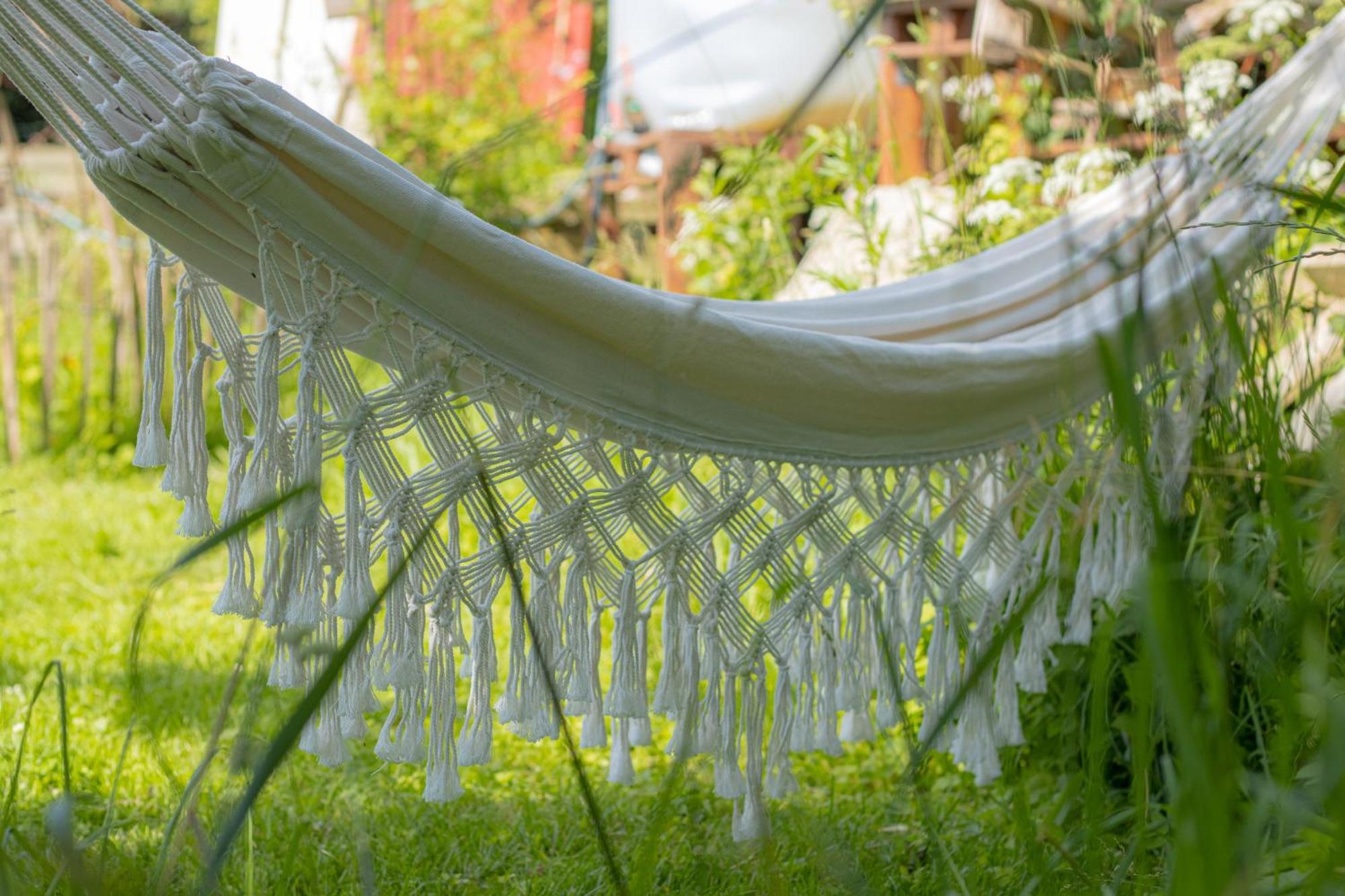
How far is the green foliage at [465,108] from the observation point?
523 centimetres

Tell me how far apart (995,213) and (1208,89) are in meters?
0.39

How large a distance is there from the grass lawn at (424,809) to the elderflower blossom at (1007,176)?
3.13ft

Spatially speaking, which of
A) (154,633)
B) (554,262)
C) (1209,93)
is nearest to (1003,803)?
(554,262)

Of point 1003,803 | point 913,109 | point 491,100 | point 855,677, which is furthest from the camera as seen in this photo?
point 491,100

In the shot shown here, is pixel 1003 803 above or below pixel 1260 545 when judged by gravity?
below

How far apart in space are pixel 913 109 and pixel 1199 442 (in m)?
2.25

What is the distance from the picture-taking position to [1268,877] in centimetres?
83

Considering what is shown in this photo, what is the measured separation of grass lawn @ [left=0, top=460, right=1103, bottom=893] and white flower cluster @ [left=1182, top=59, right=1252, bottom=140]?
93 centimetres

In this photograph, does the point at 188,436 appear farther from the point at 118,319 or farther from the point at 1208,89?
the point at 118,319

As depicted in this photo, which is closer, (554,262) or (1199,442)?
(554,262)

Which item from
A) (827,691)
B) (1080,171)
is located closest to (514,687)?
(827,691)

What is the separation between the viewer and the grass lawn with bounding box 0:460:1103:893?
4.33 feet

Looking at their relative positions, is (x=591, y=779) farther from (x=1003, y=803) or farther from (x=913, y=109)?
(x=913, y=109)

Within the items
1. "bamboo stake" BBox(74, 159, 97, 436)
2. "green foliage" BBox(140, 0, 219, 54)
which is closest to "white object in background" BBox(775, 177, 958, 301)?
"bamboo stake" BBox(74, 159, 97, 436)
